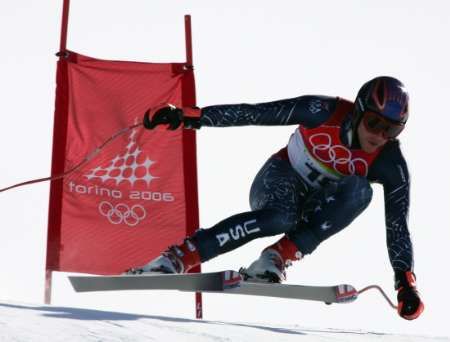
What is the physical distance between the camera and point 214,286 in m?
5.11

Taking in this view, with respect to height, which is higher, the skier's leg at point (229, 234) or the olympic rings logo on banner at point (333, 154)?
the olympic rings logo on banner at point (333, 154)

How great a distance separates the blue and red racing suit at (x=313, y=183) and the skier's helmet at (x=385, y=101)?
0.31 ft

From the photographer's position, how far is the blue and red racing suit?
17.0 ft

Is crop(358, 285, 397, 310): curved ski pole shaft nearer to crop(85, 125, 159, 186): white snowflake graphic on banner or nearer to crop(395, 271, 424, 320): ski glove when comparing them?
crop(395, 271, 424, 320): ski glove

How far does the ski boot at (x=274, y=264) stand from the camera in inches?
212

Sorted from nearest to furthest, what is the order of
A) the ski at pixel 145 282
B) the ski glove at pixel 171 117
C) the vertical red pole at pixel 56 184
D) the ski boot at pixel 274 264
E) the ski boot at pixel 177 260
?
the ski at pixel 145 282 → the ski boot at pixel 177 260 → the ski glove at pixel 171 117 → the ski boot at pixel 274 264 → the vertical red pole at pixel 56 184

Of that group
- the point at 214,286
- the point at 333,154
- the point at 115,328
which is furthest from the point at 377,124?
the point at 115,328

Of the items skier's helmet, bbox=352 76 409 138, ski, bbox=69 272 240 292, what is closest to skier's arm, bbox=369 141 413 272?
skier's helmet, bbox=352 76 409 138

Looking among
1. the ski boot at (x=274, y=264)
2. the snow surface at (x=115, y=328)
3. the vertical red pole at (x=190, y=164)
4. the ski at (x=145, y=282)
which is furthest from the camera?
the vertical red pole at (x=190, y=164)

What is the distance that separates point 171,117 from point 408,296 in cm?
156

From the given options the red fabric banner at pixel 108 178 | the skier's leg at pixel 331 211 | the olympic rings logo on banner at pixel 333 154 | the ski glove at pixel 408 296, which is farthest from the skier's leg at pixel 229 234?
the red fabric banner at pixel 108 178

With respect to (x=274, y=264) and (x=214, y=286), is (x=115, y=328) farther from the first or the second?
(x=274, y=264)

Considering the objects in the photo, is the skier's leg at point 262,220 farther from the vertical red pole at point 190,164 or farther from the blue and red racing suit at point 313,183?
the vertical red pole at point 190,164

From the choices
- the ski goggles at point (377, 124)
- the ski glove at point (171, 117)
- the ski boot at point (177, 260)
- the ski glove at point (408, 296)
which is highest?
the ski glove at point (171, 117)
